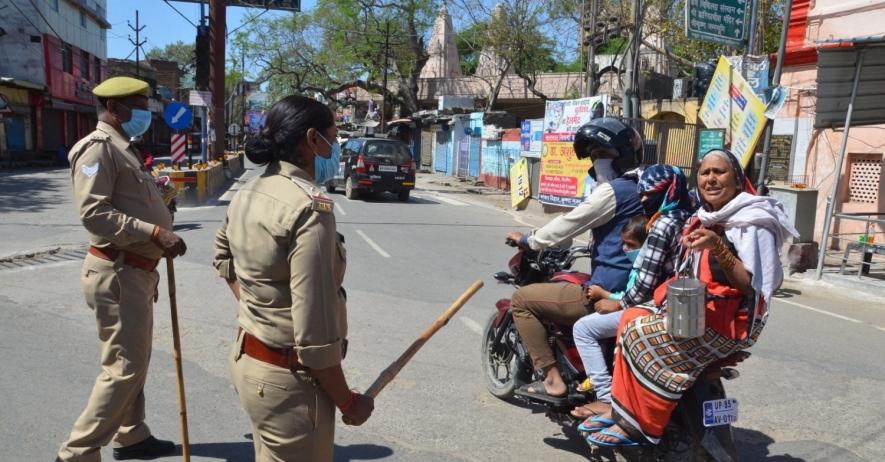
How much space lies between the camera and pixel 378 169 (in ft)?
59.2

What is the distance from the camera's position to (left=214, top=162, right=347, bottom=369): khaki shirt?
1.98 meters

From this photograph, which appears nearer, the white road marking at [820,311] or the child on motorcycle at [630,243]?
the child on motorcycle at [630,243]

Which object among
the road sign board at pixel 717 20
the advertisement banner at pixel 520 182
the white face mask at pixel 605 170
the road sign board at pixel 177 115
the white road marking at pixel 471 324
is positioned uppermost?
the road sign board at pixel 717 20

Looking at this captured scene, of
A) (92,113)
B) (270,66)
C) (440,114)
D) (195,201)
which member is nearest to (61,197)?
(195,201)

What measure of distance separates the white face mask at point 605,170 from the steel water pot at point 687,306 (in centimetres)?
115

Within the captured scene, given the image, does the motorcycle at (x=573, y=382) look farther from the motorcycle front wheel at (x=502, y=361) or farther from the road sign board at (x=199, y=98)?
the road sign board at (x=199, y=98)

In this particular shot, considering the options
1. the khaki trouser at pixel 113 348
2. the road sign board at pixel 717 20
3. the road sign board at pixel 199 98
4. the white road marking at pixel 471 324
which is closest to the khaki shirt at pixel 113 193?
the khaki trouser at pixel 113 348

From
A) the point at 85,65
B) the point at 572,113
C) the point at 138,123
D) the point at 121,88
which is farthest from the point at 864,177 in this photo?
the point at 85,65

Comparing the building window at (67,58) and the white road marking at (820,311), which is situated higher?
the building window at (67,58)

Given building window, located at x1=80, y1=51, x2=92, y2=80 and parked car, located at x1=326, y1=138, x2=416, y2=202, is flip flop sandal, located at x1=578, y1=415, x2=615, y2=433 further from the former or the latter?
building window, located at x1=80, y1=51, x2=92, y2=80

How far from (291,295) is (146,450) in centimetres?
210

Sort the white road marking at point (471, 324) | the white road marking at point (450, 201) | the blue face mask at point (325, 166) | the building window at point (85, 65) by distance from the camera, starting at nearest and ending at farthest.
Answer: the blue face mask at point (325, 166) → the white road marking at point (471, 324) → the white road marking at point (450, 201) → the building window at point (85, 65)

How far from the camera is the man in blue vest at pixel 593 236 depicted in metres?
3.50

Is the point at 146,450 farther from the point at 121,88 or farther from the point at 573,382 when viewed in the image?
the point at 573,382
